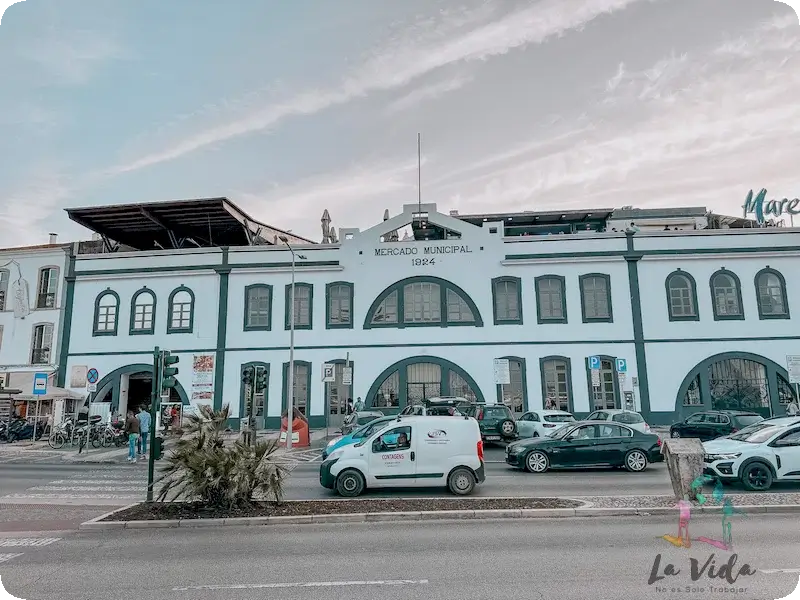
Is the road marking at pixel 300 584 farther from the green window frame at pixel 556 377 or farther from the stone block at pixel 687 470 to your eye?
the green window frame at pixel 556 377

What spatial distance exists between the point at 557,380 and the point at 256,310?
16.2m

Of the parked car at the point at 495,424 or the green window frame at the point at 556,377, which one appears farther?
the green window frame at the point at 556,377

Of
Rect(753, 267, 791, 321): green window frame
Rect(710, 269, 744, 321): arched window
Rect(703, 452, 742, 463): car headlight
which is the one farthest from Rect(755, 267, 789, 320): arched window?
Rect(703, 452, 742, 463): car headlight

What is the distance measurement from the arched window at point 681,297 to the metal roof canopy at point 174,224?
2213 cm

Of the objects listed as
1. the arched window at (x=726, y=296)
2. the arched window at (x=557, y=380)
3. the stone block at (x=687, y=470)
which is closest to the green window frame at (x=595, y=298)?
the arched window at (x=557, y=380)

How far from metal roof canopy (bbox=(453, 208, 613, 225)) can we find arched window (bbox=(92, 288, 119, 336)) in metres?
23.4

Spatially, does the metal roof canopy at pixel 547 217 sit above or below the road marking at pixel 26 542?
above

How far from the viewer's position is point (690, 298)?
28.7 m

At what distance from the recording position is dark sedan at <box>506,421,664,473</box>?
1560 centimetres

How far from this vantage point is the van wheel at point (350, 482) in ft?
40.9

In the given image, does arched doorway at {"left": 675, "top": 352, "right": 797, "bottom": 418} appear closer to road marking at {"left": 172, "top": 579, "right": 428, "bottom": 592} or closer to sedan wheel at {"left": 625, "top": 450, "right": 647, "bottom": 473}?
sedan wheel at {"left": 625, "top": 450, "right": 647, "bottom": 473}

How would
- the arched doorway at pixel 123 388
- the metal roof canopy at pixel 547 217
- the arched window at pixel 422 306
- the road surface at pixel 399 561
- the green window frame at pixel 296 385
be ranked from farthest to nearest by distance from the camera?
the metal roof canopy at pixel 547 217, the arched doorway at pixel 123 388, the arched window at pixel 422 306, the green window frame at pixel 296 385, the road surface at pixel 399 561

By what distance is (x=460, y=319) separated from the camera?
97.3 feet

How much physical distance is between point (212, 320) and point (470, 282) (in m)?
14.0
